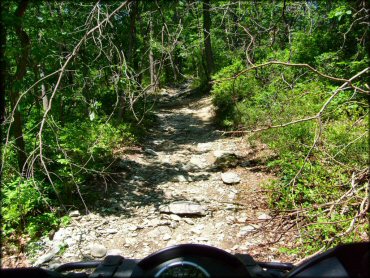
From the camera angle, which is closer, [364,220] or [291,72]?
[364,220]

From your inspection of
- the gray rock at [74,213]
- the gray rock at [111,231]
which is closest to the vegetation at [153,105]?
the gray rock at [74,213]

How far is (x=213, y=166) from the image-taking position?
8.17m

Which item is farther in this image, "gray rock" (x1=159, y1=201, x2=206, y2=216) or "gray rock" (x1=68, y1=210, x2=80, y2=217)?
"gray rock" (x1=159, y1=201, x2=206, y2=216)

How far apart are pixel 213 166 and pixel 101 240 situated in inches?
150

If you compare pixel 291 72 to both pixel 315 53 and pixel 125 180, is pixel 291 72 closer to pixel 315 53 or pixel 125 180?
pixel 315 53

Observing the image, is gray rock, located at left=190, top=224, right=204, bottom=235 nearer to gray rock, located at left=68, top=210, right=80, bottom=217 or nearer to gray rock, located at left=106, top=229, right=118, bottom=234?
gray rock, located at left=106, top=229, right=118, bottom=234

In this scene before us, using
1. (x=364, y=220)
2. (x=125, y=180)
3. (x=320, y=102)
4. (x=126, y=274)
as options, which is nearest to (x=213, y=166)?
(x=125, y=180)

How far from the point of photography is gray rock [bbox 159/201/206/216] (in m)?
5.91

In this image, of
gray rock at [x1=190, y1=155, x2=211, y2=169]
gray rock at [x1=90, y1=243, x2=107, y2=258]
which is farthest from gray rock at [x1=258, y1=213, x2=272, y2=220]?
gray rock at [x1=190, y1=155, x2=211, y2=169]

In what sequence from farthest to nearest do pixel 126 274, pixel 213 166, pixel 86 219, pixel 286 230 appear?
1. pixel 213 166
2. pixel 86 219
3. pixel 286 230
4. pixel 126 274

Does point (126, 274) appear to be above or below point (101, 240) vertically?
above

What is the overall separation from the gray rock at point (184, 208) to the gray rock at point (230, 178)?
1232 mm

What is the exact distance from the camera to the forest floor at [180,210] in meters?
4.82

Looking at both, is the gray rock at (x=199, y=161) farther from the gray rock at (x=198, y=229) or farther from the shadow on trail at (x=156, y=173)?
the gray rock at (x=198, y=229)
